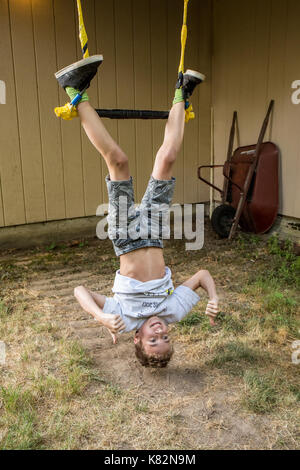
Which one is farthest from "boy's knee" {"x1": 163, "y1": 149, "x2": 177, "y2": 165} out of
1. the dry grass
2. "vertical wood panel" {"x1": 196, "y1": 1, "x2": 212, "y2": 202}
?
"vertical wood panel" {"x1": 196, "y1": 1, "x2": 212, "y2": 202}

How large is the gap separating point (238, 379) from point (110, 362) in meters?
0.75

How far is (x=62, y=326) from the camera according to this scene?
8.93 ft

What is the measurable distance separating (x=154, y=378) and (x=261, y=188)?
293 centimetres

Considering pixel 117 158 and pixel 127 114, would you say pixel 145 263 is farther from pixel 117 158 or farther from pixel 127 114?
pixel 127 114

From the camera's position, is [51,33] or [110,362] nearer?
[110,362]

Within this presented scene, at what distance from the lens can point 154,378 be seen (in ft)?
7.06

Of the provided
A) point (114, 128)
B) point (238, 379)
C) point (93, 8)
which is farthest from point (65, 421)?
point (93, 8)

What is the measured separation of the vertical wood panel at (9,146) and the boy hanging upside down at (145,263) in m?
2.86

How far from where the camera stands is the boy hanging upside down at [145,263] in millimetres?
1928

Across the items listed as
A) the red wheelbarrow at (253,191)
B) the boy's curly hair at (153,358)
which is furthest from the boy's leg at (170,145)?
the red wheelbarrow at (253,191)

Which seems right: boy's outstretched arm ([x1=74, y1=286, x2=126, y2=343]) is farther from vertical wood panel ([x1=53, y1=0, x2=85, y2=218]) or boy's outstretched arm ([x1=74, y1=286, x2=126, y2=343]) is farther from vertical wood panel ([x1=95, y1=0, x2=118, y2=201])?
vertical wood panel ([x1=95, y1=0, x2=118, y2=201])

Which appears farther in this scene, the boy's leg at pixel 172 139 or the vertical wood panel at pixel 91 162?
the vertical wood panel at pixel 91 162

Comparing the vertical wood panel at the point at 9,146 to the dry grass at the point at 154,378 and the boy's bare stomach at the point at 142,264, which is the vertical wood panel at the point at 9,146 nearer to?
the dry grass at the point at 154,378
